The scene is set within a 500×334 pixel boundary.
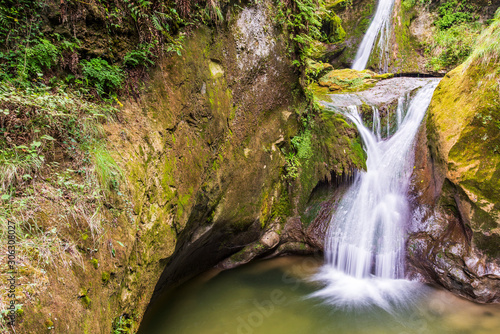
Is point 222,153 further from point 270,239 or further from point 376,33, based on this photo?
point 376,33

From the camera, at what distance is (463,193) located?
193 inches

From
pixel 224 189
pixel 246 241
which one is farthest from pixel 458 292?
pixel 224 189

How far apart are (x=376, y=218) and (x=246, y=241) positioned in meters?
3.33

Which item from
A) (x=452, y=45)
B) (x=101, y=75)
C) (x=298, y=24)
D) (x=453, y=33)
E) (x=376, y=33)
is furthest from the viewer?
(x=376, y=33)

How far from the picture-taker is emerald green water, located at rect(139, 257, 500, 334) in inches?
173

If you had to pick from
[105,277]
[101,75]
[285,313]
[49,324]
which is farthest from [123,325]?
[101,75]

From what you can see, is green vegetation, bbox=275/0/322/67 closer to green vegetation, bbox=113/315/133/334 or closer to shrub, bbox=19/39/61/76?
shrub, bbox=19/39/61/76

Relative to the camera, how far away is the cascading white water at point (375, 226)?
5.46 meters

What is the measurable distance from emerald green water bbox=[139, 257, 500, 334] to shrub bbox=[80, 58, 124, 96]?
156 inches

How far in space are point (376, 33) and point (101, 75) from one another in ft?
48.0

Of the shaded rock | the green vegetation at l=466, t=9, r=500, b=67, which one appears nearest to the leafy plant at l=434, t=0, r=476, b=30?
the green vegetation at l=466, t=9, r=500, b=67

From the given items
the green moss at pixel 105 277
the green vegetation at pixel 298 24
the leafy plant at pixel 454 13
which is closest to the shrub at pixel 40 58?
the green moss at pixel 105 277

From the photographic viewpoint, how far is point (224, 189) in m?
5.07

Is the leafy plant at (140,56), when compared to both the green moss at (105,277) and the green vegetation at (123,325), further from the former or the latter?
the green vegetation at (123,325)
